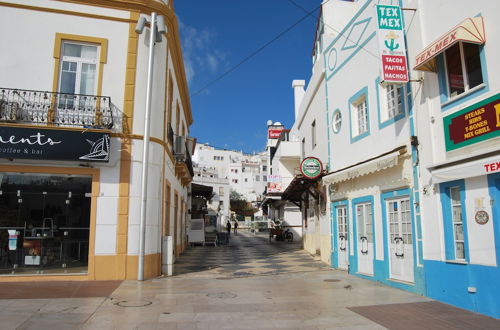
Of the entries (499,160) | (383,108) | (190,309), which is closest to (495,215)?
(499,160)

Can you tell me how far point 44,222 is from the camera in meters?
10.5

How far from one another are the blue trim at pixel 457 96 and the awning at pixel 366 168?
1.73 metres

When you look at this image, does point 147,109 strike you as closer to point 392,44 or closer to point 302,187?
point 392,44

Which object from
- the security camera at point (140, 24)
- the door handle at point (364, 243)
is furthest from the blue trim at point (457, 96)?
the security camera at point (140, 24)

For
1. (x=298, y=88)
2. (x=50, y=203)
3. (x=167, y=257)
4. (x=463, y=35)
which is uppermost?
(x=298, y=88)

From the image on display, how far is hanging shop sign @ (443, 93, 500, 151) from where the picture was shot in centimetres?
666

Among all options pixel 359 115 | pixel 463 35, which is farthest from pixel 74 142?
pixel 463 35

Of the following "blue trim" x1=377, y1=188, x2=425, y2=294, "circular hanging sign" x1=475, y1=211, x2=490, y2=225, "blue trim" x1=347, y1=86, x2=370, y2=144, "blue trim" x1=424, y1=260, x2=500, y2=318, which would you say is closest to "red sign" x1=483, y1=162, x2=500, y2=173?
"circular hanging sign" x1=475, y1=211, x2=490, y2=225

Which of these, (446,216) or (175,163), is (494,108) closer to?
(446,216)

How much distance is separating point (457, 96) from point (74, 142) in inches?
353

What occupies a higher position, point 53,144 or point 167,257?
point 53,144

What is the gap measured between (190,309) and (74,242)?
4955mm

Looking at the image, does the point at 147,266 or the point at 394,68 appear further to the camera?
the point at 147,266

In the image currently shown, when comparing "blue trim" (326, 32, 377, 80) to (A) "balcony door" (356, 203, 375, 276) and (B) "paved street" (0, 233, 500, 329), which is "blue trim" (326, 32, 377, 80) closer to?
(A) "balcony door" (356, 203, 375, 276)
